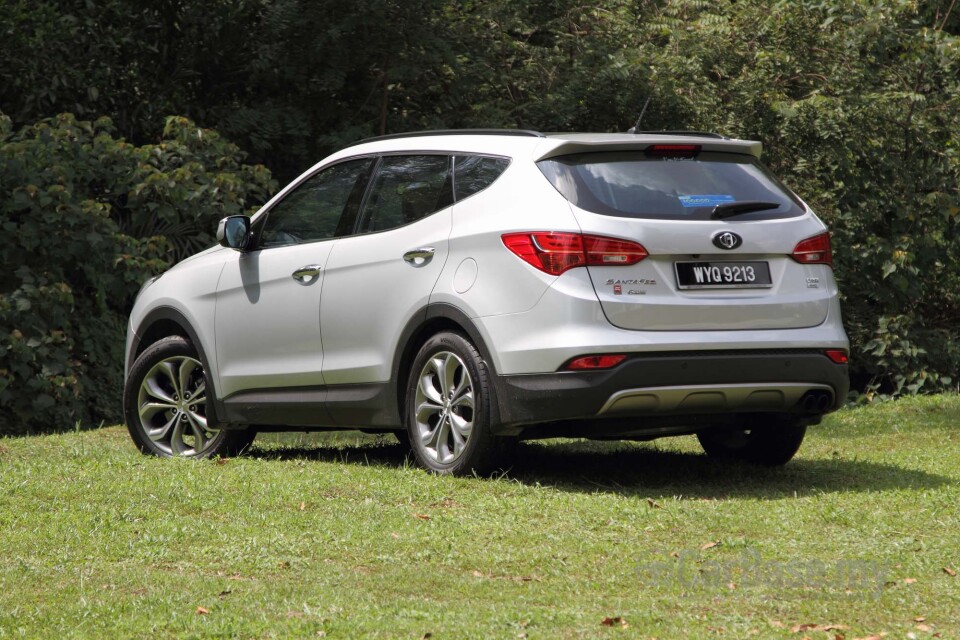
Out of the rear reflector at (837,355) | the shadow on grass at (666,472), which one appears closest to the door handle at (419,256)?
the shadow on grass at (666,472)

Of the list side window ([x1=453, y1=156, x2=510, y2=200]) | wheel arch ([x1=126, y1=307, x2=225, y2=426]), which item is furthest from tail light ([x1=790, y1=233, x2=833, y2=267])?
wheel arch ([x1=126, y1=307, x2=225, y2=426])

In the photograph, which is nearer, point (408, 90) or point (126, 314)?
point (126, 314)

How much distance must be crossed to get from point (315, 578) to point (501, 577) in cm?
67

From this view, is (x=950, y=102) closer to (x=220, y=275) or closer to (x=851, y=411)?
(x=851, y=411)

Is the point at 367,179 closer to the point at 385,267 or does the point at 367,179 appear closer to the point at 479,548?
the point at 385,267

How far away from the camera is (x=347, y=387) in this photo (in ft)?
26.1

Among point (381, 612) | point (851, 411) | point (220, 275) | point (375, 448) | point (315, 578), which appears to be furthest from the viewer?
point (851, 411)

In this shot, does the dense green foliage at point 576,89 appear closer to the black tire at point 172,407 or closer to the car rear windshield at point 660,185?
the black tire at point 172,407

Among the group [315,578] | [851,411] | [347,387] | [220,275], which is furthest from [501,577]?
[851,411]

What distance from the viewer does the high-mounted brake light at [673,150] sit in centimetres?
719

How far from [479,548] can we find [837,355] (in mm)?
2446

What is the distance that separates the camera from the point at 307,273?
8180 millimetres

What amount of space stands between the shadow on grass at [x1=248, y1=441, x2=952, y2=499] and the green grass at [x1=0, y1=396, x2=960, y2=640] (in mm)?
27

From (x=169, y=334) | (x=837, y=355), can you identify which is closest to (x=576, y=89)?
(x=169, y=334)
